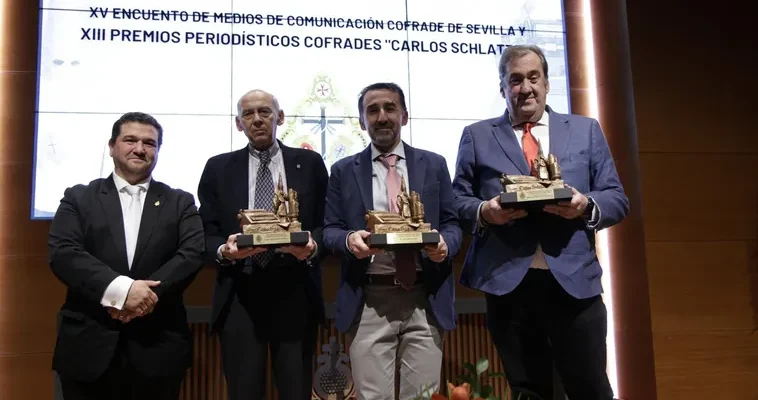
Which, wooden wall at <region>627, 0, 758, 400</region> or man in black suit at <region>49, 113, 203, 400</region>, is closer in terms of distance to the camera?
man in black suit at <region>49, 113, 203, 400</region>

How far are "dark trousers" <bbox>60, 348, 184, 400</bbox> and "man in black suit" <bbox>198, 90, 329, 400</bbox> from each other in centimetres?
29

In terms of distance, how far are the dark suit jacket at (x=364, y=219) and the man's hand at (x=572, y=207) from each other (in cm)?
44

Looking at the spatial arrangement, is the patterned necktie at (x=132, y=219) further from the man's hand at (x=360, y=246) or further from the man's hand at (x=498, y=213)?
the man's hand at (x=498, y=213)

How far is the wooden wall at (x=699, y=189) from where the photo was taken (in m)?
3.70

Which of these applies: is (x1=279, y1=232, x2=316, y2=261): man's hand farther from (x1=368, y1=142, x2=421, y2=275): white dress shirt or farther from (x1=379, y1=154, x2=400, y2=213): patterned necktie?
(x1=379, y1=154, x2=400, y2=213): patterned necktie

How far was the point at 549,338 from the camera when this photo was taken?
228 centimetres

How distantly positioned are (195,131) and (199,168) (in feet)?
0.73

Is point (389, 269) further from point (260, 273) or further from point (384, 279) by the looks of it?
point (260, 273)

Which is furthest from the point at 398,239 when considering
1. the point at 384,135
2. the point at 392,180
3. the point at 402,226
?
the point at 384,135

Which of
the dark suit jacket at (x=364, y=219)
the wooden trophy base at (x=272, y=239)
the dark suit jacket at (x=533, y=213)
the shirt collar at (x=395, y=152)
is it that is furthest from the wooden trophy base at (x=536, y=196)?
the wooden trophy base at (x=272, y=239)

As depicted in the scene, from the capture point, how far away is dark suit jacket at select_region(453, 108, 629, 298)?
2193mm

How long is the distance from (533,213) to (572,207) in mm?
178

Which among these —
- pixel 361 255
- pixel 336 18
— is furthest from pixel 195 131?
pixel 361 255

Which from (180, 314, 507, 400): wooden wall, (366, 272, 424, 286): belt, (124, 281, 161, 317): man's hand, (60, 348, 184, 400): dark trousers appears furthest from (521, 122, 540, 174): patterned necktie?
(180, 314, 507, 400): wooden wall
